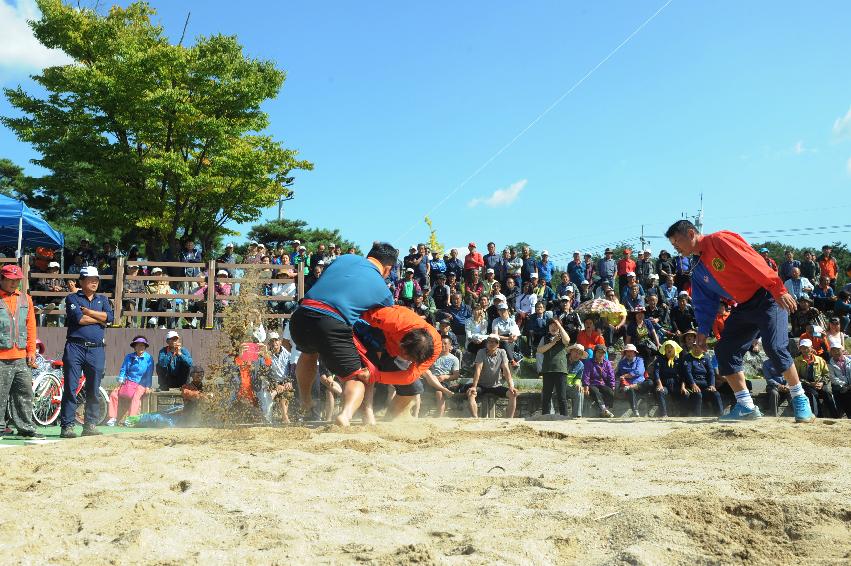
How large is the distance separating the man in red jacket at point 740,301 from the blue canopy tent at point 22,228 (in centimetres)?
1396

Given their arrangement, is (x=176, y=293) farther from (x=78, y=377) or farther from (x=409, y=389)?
(x=409, y=389)

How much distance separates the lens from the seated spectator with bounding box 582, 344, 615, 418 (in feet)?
37.1

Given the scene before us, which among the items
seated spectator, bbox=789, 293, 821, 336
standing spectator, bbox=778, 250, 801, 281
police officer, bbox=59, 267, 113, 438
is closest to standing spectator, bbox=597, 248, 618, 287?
standing spectator, bbox=778, 250, 801, 281

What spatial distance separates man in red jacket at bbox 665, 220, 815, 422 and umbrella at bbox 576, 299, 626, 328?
6.47 metres

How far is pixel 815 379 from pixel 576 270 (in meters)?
7.13

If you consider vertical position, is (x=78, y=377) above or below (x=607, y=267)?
below

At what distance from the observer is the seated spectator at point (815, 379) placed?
406 inches

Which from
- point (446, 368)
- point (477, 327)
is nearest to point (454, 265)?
point (477, 327)

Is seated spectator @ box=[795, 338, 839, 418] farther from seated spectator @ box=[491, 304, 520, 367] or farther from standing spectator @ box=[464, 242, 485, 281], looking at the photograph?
standing spectator @ box=[464, 242, 485, 281]

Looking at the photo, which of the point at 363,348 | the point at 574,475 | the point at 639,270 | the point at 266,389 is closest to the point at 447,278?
the point at 639,270

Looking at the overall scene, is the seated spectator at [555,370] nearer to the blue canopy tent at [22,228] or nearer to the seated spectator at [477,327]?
the seated spectator at [477,327]

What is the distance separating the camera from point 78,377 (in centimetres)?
741

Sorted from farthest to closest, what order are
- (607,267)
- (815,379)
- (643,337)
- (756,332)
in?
(607,267)
(643,337)
(815,379)
(756,332)

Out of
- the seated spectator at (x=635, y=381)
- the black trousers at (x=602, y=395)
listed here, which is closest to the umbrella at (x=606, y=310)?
the seated spectator at (x=635, y=381)
